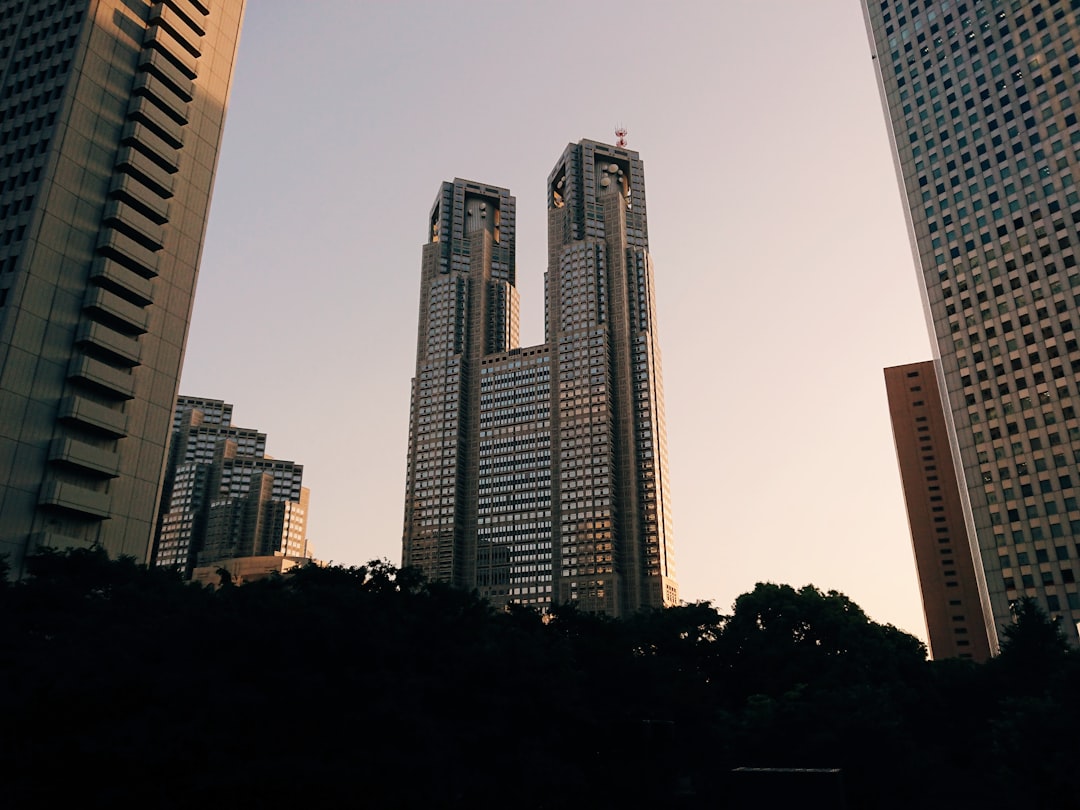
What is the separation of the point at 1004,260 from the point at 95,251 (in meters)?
116

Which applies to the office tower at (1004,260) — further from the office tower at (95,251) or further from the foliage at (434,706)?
the office tower at (95,251)

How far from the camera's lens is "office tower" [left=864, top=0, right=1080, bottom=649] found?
10812 cm

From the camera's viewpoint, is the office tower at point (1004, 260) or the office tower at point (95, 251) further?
the office tower at point (1004, 260)

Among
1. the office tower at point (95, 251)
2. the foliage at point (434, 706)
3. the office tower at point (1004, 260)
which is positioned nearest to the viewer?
the foliage at point (434, 706)

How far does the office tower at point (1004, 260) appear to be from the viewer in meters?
108

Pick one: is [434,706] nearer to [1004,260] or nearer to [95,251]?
[95,251]

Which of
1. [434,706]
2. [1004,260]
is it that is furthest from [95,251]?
[1004,260]

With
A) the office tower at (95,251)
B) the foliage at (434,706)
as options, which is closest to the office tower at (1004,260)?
the foliage at (434,706)

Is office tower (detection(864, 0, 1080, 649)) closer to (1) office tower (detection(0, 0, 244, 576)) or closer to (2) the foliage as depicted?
(2) the foliage

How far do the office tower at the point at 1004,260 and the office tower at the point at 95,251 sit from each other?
104 meters

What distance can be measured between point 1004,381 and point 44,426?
384 feet

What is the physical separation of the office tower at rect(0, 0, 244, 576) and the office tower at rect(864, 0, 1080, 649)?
104439 millimetres

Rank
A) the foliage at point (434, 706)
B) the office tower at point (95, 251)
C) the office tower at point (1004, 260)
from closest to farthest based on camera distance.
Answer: the foliage at point (434, 706) < the office tower at point (95, 251) < the office tower at point (1004, 260)

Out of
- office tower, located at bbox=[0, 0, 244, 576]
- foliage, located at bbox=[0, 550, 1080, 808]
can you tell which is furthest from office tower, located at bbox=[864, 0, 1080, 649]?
office tower, located at bbox=[0, 0, 244, 576]
